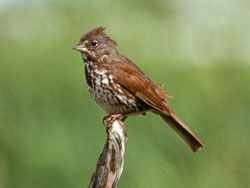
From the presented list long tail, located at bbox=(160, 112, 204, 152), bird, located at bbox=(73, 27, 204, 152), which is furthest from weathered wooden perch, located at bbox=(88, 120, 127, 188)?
long tail, located at bbox=(160, 112, 204, 152)

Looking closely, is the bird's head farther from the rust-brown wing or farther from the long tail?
the long tail

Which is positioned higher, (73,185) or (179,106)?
(179,106)

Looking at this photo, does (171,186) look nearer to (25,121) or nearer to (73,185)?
(73,185)

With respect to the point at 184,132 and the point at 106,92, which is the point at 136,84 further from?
the point at 184,132

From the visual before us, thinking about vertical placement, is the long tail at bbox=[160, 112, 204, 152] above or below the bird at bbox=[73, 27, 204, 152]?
below

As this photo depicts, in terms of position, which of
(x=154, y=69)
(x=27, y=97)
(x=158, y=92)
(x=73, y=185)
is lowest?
(x=73, y=185)

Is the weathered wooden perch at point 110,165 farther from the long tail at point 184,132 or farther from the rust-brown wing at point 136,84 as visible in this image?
the long tail at point 184,132

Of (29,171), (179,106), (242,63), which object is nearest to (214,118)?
(179,106)
